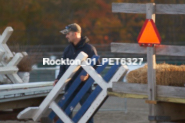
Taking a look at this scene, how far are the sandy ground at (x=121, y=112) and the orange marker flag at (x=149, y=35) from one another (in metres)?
4.53

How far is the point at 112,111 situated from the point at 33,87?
11.3 feet

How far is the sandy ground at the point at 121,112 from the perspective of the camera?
10820 mm

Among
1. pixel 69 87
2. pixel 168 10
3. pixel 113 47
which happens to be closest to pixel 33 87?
pixel 69 87

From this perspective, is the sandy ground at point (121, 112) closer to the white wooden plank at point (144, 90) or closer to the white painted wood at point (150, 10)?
the white wooden plank at point (144, 90)

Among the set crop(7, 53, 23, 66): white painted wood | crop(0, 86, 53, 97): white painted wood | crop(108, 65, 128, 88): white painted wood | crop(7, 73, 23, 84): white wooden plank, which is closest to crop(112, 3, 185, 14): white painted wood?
crop(108, 65, 128, 88): white painted wood

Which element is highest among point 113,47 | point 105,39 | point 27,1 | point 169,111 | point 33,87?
point 113,47

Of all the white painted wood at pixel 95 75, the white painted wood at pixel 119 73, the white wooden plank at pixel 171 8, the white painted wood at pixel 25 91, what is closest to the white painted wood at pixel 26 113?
the white painted wood at pixel 25 91

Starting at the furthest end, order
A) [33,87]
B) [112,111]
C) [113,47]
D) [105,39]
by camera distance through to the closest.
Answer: [105,39] → [112,111] → [33,87] → [113,47]

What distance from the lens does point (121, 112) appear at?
12320mm

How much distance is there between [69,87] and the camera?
7.89 m

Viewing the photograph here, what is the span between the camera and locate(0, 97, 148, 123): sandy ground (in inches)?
426

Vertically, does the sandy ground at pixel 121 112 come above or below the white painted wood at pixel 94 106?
below

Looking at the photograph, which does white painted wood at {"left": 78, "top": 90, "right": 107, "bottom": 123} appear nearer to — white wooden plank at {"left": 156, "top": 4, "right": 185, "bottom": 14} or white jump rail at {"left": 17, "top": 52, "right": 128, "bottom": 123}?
white jump rail at {"left": 17, "top": 52, "right": 128, "bottom": 123}

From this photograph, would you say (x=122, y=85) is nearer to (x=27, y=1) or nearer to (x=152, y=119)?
(x=152, y=119)
